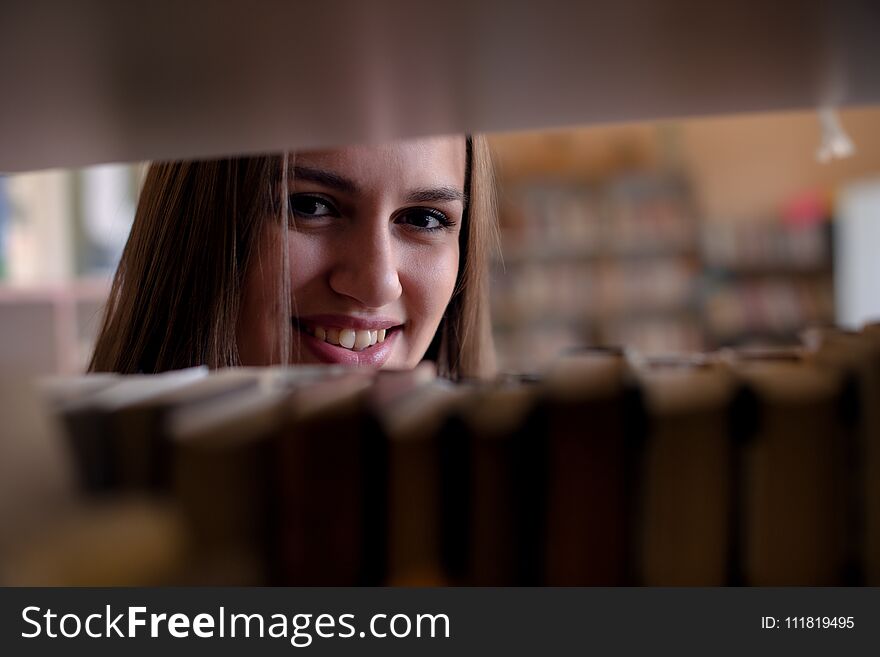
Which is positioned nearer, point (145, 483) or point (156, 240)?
point (145, 483)

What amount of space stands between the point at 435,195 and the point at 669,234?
14.0ft

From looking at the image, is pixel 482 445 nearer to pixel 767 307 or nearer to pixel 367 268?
pixel 367 268

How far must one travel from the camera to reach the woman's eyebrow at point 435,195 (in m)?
1.09

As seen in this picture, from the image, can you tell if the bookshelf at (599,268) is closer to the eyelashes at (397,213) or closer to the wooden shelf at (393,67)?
the eyelashes at (397,213)

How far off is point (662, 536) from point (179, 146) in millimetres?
277

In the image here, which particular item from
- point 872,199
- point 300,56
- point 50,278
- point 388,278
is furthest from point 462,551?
point 872,199

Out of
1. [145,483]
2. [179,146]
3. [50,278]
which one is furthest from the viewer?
[50,278]

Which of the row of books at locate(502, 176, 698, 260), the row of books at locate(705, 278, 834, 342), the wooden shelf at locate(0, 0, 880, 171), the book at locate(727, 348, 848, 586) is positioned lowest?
the book at locate(727, 348, 848, 586)

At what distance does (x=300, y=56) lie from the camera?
10.7 inches

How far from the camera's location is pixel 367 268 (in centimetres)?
102

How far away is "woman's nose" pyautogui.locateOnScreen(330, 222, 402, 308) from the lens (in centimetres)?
102

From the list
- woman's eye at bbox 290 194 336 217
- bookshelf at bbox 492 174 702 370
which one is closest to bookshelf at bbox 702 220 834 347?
bookshelf at bbox 492 174 702 370

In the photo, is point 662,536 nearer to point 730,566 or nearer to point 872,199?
point 730,566

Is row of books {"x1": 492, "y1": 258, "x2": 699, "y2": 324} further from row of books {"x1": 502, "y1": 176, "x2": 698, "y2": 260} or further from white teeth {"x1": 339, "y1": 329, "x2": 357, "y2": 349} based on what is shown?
white teeth {"x1": 339, "y1": 329, "x2": 357, "y2": 349}
